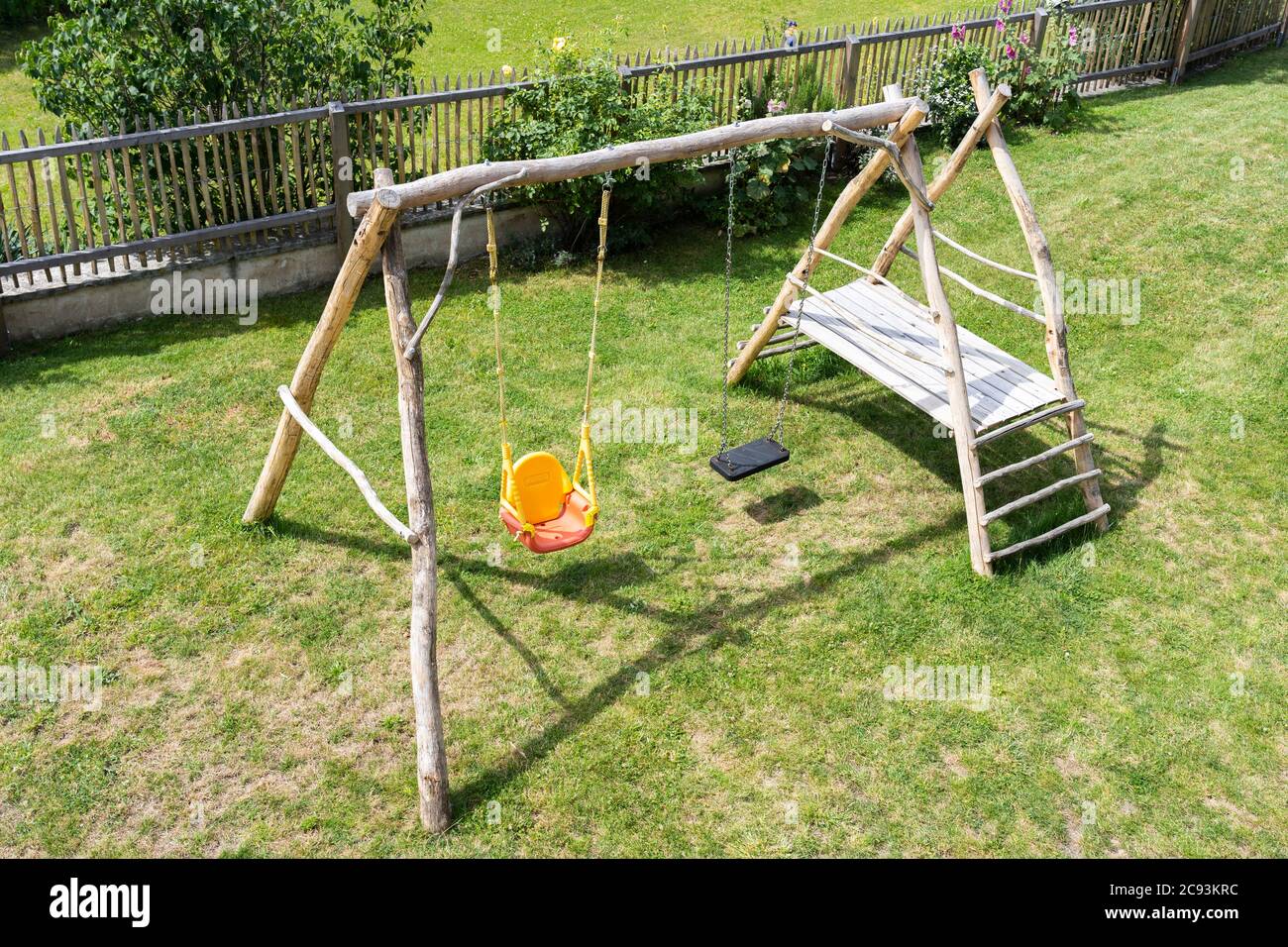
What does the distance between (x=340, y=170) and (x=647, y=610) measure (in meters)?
5.46

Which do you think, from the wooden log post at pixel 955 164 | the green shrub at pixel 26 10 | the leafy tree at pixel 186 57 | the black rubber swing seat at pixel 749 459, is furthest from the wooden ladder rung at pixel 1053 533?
the green shrub at pixel 26 10

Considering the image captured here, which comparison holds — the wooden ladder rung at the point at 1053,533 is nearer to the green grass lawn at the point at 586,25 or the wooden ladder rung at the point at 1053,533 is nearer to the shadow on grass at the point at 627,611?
the shadow on grass at the point at 627,611

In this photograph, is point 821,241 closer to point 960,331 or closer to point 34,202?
point 960,331

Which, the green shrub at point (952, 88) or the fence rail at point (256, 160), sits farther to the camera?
the green shrub at point (952, 88)

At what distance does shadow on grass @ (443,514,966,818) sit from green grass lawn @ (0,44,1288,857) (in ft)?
0.07

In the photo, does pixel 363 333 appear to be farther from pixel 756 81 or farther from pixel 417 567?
pixel 756 81

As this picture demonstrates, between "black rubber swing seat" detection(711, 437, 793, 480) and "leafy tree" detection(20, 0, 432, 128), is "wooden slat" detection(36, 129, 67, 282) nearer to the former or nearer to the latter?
"leafy tree" detection(20, 0, 432, 128)

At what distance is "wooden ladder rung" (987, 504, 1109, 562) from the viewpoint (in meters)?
7.30

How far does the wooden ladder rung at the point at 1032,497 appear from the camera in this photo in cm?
726

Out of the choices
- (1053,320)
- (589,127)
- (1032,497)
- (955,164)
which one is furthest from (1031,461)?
(589,127)

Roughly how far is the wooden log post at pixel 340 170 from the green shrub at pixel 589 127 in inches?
53.2

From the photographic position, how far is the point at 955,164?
8.34 metres

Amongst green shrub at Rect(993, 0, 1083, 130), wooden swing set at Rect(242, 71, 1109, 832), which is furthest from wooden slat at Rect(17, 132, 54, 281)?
green shrub at Rect(993, 0, 1083, 130)

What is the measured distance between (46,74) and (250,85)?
1.63m
